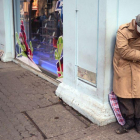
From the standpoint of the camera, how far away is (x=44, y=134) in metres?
3.47

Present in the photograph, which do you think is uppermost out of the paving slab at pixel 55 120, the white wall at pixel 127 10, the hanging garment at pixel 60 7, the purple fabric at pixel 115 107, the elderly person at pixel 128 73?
the hanging garment at pixel 60 7

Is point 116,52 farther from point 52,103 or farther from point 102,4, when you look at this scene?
point 52,103

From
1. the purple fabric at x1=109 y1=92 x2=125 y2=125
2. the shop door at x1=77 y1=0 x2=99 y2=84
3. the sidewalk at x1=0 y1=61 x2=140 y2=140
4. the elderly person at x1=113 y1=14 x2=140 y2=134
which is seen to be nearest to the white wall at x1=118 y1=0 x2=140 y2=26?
the elderly person at x1=113 y1=14 x2=140 y2=134

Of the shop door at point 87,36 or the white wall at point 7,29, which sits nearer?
the shop door at point 87,36

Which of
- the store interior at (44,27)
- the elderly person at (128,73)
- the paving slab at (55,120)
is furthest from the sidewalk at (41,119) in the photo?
the store interior at (44,27)

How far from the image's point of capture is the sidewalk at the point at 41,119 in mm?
3426

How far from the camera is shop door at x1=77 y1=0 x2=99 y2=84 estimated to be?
3689mm

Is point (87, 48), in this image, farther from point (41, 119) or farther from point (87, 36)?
Result: point (41, 119)

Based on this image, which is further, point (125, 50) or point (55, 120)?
point (55, 120)

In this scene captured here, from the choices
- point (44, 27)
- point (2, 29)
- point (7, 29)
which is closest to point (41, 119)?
point (44, 27)

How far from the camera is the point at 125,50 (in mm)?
3229

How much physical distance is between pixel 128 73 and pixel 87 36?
92 centimetres

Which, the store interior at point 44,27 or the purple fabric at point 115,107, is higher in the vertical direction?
the store interior at point 44,27

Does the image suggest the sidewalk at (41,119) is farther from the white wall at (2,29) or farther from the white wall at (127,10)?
the white wall at (2,29)
